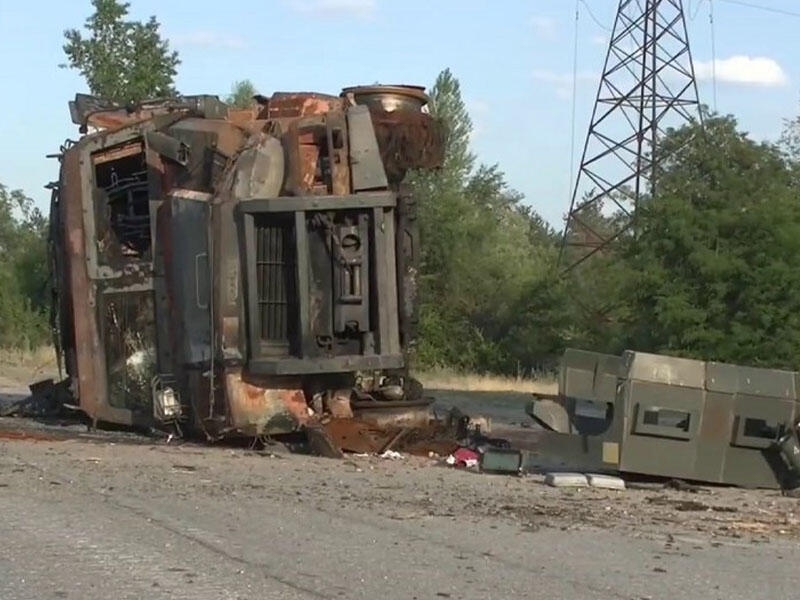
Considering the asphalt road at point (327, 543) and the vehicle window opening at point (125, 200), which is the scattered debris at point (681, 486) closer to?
the asphalt road at point (327, 543)

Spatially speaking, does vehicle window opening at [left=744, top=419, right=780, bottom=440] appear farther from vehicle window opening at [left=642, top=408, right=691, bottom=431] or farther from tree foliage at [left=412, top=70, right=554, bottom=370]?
tree foliage at [left=412, top=70, right=554, bottom=370]

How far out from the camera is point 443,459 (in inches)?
511

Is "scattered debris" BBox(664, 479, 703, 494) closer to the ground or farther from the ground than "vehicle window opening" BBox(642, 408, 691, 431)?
closer to the ground

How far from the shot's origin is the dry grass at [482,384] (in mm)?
29531

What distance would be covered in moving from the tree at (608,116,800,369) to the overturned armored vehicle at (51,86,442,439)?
1037 cm

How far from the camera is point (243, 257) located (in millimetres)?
12977

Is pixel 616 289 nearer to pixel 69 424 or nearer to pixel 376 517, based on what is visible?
pixel 69 424

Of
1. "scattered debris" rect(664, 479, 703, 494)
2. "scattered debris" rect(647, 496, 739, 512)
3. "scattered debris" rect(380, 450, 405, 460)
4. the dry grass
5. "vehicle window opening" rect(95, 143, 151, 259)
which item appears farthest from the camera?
the dry grass

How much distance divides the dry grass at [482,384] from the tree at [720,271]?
11.6 ft

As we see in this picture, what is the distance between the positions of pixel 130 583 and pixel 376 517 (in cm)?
265

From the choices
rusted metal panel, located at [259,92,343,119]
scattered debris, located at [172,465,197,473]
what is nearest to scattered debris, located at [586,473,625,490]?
scattered debris, located at [172,465,197,473]

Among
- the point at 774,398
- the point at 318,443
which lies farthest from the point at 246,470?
the point at 774,398

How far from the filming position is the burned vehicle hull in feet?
38.8

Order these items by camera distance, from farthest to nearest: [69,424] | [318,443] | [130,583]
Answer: [69,424] → [318,443] → [130,583]
